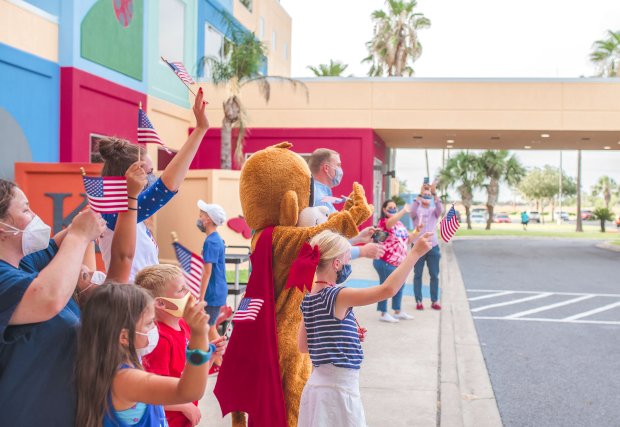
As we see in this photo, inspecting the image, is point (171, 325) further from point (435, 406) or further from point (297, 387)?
point (435, 406)

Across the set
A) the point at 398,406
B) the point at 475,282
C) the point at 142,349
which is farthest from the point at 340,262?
the point at 475,282

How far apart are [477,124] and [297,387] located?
16.1 meters

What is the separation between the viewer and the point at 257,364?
3523 millimetres

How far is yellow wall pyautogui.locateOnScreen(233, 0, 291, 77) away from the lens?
22547 millimetres

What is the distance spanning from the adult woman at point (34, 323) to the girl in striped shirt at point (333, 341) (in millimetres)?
1356

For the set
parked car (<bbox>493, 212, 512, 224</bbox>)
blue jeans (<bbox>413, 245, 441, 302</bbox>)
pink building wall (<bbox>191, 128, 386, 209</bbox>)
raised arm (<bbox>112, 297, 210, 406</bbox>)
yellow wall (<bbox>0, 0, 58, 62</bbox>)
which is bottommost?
parked car (<bbox>493, 212, 512, 224</bbox>)

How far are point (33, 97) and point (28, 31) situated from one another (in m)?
1.02

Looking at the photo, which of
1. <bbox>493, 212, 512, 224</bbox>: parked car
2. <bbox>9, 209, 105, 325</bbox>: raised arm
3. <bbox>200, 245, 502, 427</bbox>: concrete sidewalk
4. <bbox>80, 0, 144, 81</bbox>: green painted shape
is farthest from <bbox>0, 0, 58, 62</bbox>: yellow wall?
<bbox>493, 212, 512, 224</bbox>: parked car

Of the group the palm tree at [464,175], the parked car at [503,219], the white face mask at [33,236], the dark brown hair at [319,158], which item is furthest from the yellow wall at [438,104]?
the parked car at [503,219]

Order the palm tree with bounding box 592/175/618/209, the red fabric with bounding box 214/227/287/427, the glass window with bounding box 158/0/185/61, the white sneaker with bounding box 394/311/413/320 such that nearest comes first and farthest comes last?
the red fabric with bounding box 214/227/287/427 < the white sneaker with bounding box 394/311/413/320 < the glass window with bounding box 158/0/185/61 < the palm tree with bounding box 592/175/618/209

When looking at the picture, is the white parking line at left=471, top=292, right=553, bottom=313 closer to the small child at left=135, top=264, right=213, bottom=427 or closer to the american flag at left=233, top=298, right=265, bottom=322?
the american flag at left=233, top=298, right=265, bottom=322

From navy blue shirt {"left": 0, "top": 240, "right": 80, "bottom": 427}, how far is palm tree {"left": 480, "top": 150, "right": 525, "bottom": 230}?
44913mm

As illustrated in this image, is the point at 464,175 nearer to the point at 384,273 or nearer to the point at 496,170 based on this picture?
Result: the point at 496,170

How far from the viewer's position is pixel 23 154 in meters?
10.1
